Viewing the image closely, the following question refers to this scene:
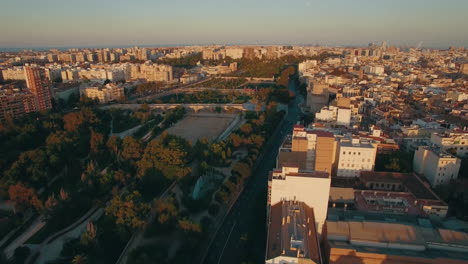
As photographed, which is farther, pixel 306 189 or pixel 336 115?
pixel 336 115

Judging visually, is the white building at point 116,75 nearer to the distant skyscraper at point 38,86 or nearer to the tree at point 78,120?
the distant skyscraper at point 38,86

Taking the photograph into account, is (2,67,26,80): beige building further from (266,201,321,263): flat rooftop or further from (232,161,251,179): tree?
(266,201,321,263): flat rooftop

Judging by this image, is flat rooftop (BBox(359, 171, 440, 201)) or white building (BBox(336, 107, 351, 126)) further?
white building (BBox(336, 107, 351, 126))

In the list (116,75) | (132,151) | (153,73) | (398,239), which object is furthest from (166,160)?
(116,75)

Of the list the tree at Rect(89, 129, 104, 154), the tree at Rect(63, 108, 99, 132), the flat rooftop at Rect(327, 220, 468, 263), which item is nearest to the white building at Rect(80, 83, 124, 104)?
the tree at Rect(63, 108, 99, 132)

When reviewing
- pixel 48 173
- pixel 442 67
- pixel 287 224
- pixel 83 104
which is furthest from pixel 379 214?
pixel 442 67

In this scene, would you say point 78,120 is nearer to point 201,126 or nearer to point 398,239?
point 201,126

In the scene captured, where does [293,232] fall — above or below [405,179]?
above
